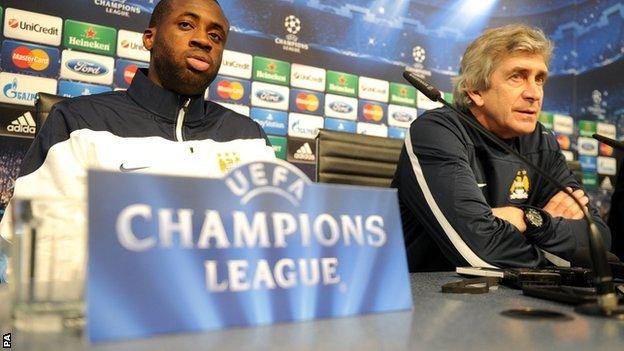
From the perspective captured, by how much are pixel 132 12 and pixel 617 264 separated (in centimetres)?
218

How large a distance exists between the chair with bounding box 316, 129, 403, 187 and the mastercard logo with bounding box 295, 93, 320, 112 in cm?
99

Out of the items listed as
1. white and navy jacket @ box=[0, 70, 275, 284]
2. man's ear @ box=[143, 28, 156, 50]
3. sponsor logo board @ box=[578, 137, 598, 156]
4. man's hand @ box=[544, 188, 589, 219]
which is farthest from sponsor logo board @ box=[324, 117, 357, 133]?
sponsor logo board @ box=[578, 137, 598, 156]

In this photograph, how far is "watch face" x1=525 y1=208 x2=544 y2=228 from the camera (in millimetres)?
1188

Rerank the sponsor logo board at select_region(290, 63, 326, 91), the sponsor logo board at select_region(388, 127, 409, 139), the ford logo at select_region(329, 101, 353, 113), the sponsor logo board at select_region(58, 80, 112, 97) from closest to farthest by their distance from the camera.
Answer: the sponsor logo board at select_region(58, 80, 112, 97)
the sponsor logo board at select_region(290, 63, 326, 91)
the ford logo at select_region(329, 101, 353, 113)
the sponsor logo board at select_region(388, 127, 409, 139)

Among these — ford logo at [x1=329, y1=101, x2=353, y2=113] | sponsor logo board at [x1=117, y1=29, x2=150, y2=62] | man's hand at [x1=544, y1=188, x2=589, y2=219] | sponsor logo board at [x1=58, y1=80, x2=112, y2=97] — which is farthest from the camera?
ford logo at [x1=329, y1=101, x2=353, y2=113]

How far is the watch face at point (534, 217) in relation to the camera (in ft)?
3.90

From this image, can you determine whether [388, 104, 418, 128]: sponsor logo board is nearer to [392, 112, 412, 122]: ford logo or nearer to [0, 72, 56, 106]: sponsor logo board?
[392, 112, 412, 122]: ford logo

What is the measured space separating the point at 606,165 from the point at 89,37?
3.45 meters

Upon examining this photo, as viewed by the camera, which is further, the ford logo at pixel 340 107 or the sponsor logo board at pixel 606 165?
the sponsor logo board at pixel 606 165

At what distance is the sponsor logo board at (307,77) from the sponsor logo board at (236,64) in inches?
9.8

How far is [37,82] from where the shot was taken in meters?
2.13

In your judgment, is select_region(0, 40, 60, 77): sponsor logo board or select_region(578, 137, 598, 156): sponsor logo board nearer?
select_region(0, 40, 60, 77): sponsor logo board

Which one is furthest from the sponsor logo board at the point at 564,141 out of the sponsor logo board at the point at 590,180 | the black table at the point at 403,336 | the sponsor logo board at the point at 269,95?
the black table at the point at 403,336

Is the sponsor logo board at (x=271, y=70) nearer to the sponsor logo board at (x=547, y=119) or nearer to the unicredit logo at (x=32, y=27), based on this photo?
the unicredit logo at (x=32, y=27)
